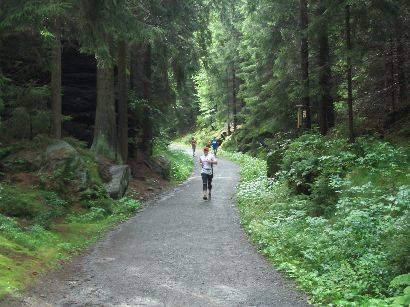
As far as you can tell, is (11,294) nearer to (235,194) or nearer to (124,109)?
(235,194)

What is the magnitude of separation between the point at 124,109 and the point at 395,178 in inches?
462

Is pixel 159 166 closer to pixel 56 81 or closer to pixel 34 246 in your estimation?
pixel 56 81

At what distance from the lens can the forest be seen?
743cm

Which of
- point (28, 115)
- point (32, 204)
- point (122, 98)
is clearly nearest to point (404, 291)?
point (32, 204)

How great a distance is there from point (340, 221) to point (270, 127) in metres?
17.2

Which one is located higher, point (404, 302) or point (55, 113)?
point (55, 113)

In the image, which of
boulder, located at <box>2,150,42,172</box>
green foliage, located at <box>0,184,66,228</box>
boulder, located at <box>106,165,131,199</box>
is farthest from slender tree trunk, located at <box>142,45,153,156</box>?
green foliage, located at <box>0,184,66,228</box>

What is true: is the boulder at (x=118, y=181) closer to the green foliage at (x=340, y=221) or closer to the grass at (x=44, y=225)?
the grass at (x=44, y=225)

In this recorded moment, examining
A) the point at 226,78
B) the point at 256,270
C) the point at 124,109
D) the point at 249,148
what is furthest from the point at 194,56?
the point at 226,78

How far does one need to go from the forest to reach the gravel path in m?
0.45

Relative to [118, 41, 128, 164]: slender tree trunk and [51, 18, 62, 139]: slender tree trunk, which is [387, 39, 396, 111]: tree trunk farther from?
[51, 18, 62, 139]: slender tree trunk

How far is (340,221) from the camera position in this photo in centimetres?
855

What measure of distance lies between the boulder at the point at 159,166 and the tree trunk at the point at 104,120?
500 centimetres

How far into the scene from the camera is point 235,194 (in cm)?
1725
